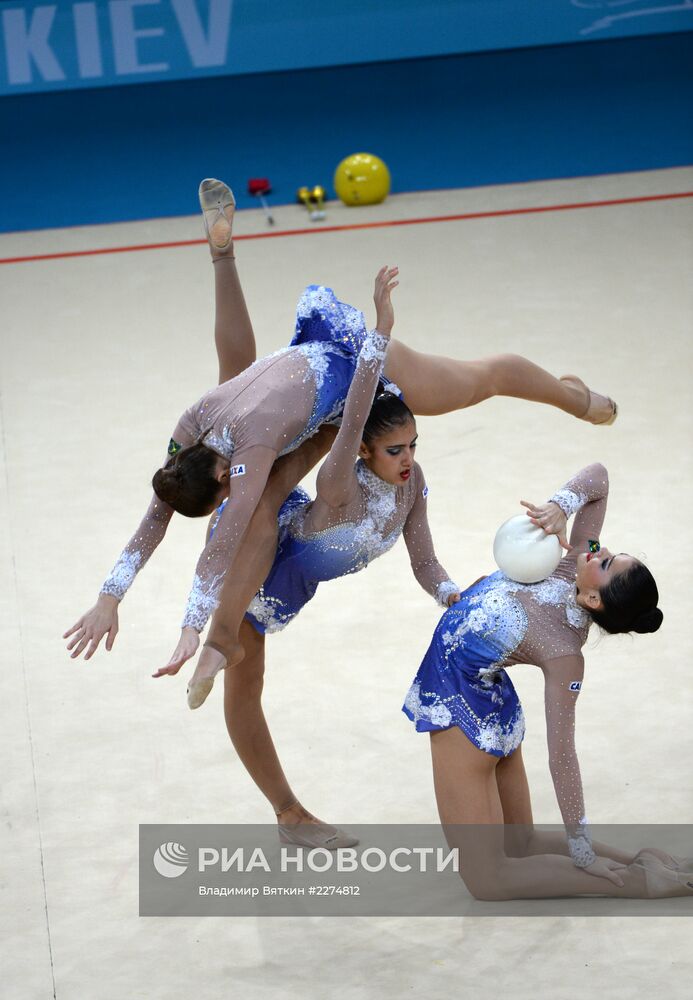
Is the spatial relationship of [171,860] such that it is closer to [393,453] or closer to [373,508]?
[373,508]

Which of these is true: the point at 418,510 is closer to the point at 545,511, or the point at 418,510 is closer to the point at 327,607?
the point at 545,511

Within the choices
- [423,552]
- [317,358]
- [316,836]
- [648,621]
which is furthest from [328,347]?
[316,836]

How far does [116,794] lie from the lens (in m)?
3.85

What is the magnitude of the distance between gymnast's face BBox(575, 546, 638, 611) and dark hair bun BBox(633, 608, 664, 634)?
3.6 inches

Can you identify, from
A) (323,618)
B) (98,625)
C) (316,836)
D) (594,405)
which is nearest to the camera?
(98,625)

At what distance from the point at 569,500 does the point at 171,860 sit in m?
1.43

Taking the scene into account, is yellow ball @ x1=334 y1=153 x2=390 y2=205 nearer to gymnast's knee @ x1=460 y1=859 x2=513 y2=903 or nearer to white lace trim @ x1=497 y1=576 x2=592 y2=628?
white lace trim @ x1=497 y1=576 x2=592 y2=628

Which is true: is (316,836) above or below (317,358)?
below

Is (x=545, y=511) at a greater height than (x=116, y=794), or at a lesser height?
greater

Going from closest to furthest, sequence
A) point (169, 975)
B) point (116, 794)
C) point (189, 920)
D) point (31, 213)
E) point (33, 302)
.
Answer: point (169, 975)
point (189, 920)
point (116, 794)
point (33, 302)
point (31, 213)

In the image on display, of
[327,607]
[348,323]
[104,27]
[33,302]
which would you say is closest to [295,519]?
[348,323]

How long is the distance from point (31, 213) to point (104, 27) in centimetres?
150

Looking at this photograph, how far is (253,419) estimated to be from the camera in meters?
3.29

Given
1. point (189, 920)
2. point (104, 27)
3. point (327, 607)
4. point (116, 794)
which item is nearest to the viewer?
point (189, 920)
